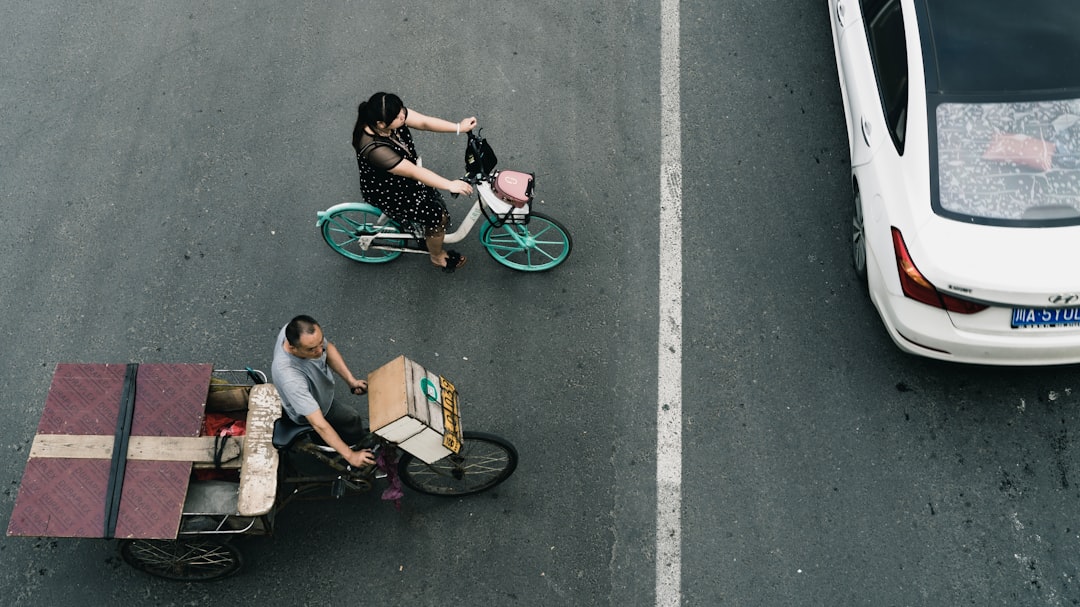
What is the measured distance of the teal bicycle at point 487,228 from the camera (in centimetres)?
529

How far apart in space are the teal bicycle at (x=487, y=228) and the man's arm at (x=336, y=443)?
67.8 inches

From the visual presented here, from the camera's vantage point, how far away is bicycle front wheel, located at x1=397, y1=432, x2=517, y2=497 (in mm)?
4918

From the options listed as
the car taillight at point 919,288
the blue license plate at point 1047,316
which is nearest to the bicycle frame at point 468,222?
the car taillight at point 919,288

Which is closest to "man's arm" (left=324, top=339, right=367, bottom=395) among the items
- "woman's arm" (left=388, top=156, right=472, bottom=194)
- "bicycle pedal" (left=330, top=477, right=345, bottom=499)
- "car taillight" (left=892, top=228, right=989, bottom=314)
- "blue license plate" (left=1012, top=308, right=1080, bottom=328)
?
"bicycle pedal" (left=330, top=477, right=345, bottom=499)

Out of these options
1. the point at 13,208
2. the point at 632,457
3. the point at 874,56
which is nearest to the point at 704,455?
the point at 632,457

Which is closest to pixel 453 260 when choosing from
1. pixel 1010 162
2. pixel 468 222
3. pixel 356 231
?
pixel 468 222

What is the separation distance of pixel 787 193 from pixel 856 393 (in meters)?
1.63

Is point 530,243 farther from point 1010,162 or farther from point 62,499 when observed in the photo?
point 62,499

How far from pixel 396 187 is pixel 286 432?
1.73 meters

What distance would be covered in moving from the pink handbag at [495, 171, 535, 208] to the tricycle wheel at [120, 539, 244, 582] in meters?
2.66

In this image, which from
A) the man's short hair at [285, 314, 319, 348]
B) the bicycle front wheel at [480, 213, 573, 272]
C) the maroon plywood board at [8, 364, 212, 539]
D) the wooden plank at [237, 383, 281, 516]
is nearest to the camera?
the man's short hair at [285, 314, 319, 348]

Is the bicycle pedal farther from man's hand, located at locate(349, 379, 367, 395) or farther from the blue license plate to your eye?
the blue license plate

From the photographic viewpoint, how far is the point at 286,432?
4469 millimetres

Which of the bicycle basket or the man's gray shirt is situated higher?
the bicycle basket
